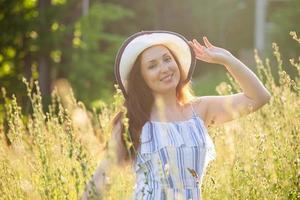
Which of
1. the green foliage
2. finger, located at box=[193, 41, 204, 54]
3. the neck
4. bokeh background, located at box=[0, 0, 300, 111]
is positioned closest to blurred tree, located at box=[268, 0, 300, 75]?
bokeh background, located at box=[0, 0, 300, 111]

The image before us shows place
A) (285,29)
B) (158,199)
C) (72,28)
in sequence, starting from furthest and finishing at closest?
(285,29)
(72,28)
(158,199)

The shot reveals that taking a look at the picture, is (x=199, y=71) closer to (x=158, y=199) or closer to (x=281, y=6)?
(x=281, y=6)

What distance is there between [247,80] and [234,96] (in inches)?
4.3

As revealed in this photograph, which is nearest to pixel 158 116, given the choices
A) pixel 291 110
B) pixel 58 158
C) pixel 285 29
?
pixel 58 158

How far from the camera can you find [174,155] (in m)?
3.31

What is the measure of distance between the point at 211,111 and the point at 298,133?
47cm

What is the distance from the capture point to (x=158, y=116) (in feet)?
11.3

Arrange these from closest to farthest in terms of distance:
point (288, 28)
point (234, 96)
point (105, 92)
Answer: point (234, 96) → point (105, 92) → point (288, 28)

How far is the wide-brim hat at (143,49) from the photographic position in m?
3.46

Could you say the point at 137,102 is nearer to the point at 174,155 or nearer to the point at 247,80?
the point at 174,155

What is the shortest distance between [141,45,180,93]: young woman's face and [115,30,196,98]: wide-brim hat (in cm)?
4

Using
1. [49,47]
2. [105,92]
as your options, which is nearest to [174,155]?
[105,92]

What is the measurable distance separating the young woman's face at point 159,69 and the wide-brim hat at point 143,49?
0.12 ft

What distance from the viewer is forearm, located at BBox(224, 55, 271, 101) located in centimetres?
348
